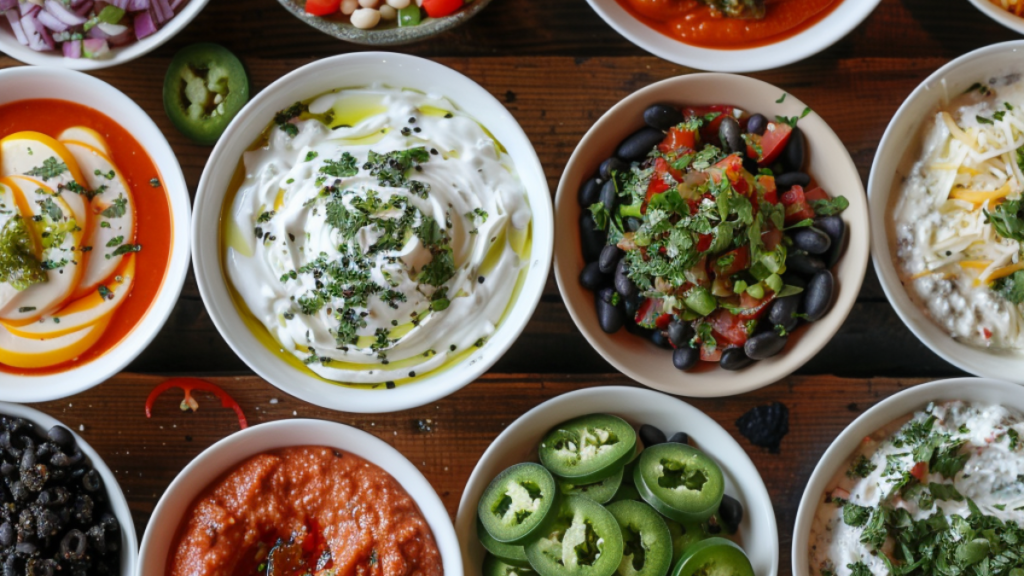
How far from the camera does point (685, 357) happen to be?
2617 millimetres

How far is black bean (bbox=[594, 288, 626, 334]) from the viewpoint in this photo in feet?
8.66

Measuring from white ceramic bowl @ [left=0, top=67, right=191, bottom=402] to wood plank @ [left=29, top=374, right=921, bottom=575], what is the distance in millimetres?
271

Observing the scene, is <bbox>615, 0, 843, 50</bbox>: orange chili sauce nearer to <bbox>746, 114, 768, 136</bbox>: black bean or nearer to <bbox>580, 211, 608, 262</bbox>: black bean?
<bbox>746, 114, 768, 136</bbox>: black bean

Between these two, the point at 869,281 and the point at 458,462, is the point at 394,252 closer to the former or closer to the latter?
the point at 458,462

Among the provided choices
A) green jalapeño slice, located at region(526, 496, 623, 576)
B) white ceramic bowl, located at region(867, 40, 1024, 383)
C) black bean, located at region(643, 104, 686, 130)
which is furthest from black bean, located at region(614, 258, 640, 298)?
white ceramic bowl, located at region(867, 40, 1024, 383)

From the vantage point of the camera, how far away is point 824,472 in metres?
2.73

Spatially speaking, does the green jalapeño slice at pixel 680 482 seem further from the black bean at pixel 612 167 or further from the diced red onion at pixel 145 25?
the diced red onion at pixel 145 25

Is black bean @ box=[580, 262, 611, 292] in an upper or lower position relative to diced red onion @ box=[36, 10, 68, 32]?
lower

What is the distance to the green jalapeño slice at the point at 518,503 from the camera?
8.53ft

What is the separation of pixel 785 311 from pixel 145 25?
2.33 metres

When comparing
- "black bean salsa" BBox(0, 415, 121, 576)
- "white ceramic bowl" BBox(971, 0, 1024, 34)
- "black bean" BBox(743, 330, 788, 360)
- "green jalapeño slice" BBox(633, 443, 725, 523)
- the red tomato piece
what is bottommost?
"green jalapeño slice" BBox(633, 443, 725, 523)

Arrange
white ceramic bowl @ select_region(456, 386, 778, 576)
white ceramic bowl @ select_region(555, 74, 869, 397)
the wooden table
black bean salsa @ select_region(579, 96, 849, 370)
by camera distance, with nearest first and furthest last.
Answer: black bean salsa @ select_region(579, 96, 849, 370) → white ceramic bowl @ select_region(555, 74, 869, 397) → white ceramic bowl @ select_region(456, 386, 778, 576) → the wooden table

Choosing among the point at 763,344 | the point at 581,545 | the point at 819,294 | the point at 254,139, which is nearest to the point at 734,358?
the point at 763,344

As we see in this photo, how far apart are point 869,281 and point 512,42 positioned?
5.28 feet
